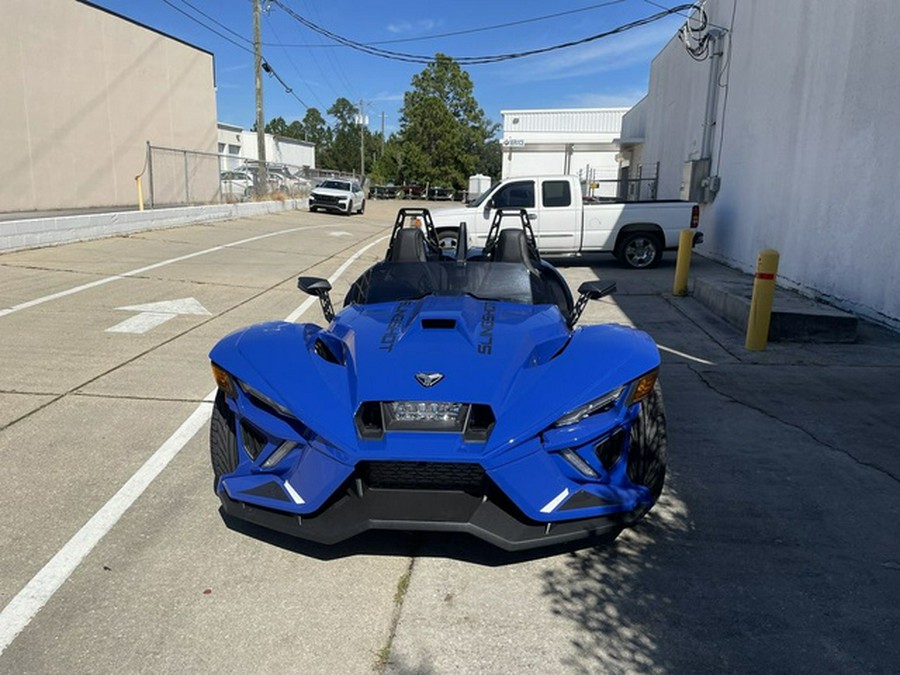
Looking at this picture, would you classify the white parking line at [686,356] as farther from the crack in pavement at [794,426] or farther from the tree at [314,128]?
the tree at [314,128]

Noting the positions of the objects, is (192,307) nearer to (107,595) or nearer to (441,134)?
(107,595)

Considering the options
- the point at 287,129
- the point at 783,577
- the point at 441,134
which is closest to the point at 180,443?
the point at 783,577

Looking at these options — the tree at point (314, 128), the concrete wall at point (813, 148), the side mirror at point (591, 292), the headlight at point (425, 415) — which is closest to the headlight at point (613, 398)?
the headlight at point (425, 415)

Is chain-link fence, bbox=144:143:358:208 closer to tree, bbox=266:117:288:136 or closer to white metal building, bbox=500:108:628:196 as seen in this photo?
white metal building, bbox=500:108:628:196

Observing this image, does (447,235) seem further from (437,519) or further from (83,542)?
(437,519)

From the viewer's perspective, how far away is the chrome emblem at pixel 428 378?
9.34 feet

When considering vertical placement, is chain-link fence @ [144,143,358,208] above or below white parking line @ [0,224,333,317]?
above

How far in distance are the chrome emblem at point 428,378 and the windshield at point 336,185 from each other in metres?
30.8

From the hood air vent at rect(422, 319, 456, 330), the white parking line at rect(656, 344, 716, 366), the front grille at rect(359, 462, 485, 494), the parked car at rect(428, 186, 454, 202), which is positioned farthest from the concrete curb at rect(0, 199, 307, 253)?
the parked car at rect(428, 186, 454, 202)

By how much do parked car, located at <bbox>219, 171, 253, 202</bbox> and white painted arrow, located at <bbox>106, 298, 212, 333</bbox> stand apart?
20017 mm

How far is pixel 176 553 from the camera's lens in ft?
10.1

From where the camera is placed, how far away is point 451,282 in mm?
4395

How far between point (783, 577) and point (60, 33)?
24910 millimetres

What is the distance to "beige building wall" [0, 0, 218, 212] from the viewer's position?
19.1 meters
